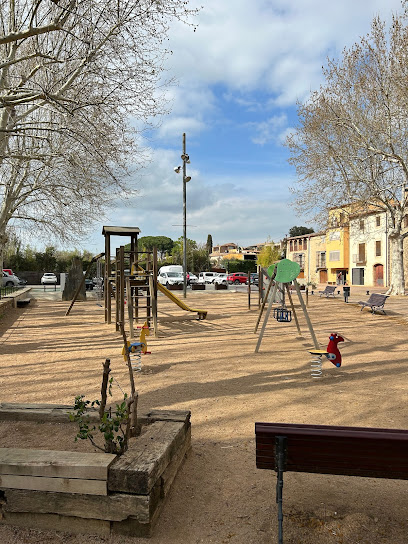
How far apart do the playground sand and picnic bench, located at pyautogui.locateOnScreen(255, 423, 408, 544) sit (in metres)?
0.46

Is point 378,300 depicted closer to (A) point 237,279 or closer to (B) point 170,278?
(B) point 170,278

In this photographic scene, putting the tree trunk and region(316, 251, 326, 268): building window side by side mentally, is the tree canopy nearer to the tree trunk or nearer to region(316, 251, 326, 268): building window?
region(316, 251, 326, 268): building window

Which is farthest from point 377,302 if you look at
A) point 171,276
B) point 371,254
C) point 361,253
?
point 361,253

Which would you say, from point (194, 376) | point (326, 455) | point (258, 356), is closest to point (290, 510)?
point (326, 455)

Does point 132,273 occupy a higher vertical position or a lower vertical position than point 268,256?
lower

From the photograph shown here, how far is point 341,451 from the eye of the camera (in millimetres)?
2494

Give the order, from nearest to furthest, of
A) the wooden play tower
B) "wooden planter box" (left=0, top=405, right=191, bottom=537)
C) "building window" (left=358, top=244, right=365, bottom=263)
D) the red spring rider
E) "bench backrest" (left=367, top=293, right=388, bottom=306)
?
1. "wooden planter box" (left=0, top=405, right=191, bottom=537)
2. the red spring rider
3. the wooden play tower
4. "bench backrest" (left=367, top=293, right=388, bottom=306)
5. "building window" (left=358, top=244, right=365, bottom=263)

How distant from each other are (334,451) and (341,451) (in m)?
0.04

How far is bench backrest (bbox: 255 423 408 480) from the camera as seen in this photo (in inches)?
96.3

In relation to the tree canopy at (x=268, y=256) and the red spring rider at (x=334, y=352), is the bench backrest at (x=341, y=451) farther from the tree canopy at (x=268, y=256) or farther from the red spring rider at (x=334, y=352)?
the tree canopy at (x=268, y=256)

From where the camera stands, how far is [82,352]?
9.04m

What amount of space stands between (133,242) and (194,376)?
867cm

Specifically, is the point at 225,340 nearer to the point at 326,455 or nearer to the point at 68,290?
the point at 326,455

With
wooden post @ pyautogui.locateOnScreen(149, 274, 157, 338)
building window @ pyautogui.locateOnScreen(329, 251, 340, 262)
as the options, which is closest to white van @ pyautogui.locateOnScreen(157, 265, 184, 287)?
building window @ pyautogui.locateOnScreen(329, 251, 340, 262)
